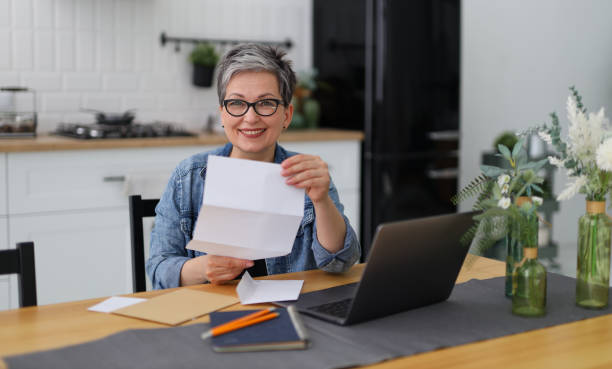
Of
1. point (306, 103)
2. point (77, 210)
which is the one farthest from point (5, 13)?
point (306, 103)

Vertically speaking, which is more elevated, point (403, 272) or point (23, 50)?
point (23, 50)

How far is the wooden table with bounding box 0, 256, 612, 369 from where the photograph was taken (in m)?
1.10

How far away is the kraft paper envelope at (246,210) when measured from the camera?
1.34m

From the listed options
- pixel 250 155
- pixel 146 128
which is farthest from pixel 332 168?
pixel 250 155

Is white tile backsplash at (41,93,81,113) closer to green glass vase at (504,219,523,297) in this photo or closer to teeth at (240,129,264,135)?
teeth at (240,129,264,135)

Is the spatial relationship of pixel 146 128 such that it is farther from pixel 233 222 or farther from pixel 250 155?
pixel 233 222

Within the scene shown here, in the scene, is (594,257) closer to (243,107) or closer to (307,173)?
(307,173)

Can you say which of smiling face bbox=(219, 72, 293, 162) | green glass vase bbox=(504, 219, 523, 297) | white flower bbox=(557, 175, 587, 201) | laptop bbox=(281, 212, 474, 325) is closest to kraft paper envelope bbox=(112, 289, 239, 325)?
laptop bbox=(281, 212, 474, 325)

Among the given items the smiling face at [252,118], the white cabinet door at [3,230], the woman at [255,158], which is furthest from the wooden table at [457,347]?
the white cabinet door at [3,230]

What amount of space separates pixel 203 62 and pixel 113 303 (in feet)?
8.53

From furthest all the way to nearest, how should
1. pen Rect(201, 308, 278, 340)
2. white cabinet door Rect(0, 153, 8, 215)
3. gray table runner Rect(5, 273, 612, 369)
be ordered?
white cabinet door Rect(0, 153, 8, 215) < pen Rect(201, 308, 278, 340) < gray table runner Rect(5, 273, 612, 369)

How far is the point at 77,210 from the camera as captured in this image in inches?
121

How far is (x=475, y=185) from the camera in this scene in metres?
1.35

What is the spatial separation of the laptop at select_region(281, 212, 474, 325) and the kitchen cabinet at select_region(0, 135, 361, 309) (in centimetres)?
185
